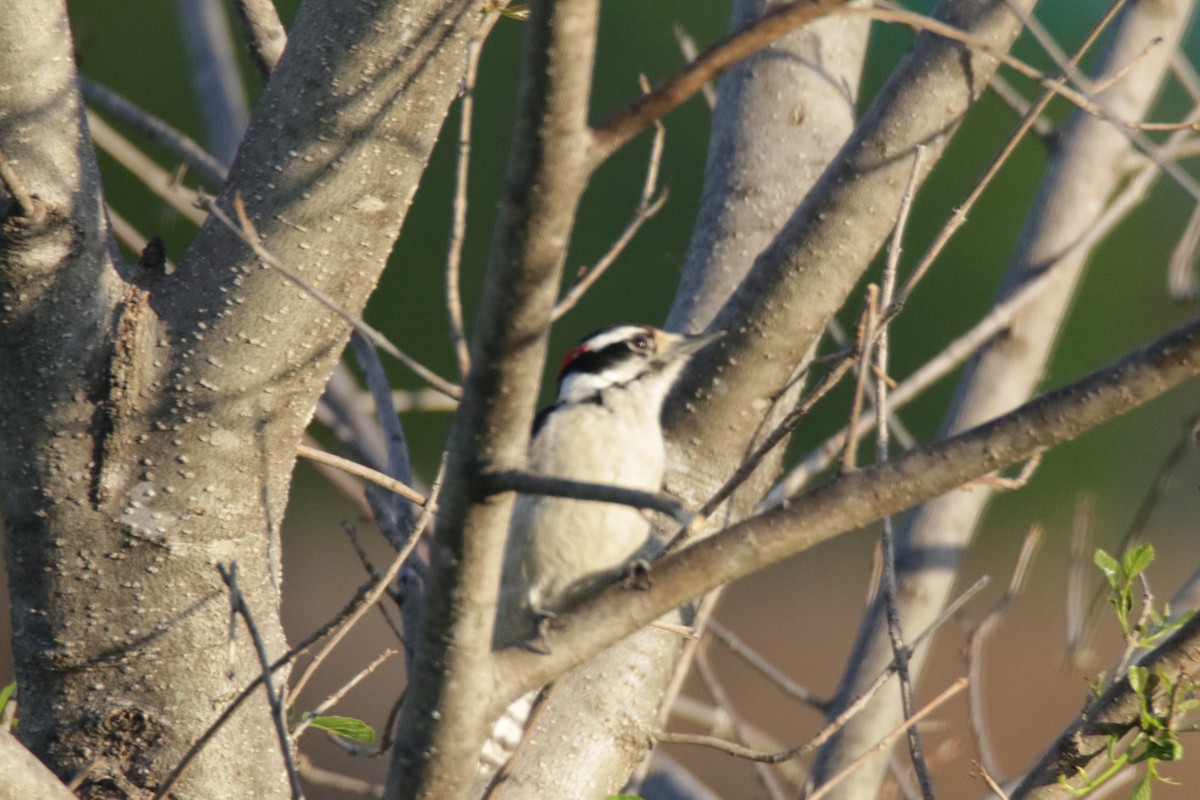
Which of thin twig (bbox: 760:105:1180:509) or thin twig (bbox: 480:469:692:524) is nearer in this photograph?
thin twig (bbox: 480:469:692:524)

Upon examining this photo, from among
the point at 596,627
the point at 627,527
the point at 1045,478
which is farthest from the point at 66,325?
the point at 1045,478

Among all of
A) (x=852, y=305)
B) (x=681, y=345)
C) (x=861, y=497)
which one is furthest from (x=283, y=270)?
(x=852, y=305)

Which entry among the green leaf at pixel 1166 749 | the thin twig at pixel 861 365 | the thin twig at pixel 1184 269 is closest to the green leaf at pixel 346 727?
the thin twig at pixel 861 365

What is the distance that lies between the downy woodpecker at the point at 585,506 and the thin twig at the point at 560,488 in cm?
102

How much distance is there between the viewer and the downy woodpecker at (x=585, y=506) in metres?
2.19

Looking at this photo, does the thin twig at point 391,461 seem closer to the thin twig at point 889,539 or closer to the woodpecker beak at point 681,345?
the woodpecker beak at point 681,345

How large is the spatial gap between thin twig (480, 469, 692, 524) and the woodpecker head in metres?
1.13

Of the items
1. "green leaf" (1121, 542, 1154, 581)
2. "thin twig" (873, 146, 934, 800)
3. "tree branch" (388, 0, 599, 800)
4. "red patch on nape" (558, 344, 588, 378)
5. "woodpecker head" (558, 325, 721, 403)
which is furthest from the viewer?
"red patch on nape" (558, 344, 588, 378)

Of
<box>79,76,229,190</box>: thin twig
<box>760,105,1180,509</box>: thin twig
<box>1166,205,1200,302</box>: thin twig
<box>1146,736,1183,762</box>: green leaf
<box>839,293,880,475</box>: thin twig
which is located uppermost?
<box>1166,205,1200,302</box>: thin twig

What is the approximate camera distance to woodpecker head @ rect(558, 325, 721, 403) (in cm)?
236

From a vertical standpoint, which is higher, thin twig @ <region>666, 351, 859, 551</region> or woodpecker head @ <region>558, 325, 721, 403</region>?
woodpecker head @ <region>558, 325, 721, 403</region>

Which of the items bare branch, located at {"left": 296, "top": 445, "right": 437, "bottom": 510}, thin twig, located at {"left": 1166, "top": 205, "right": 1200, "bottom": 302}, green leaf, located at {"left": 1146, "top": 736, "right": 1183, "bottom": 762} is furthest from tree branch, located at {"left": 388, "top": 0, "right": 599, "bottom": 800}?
thin twig, located at {"left": 1166, "top": 205, "right": 1200, "bottom": 302}

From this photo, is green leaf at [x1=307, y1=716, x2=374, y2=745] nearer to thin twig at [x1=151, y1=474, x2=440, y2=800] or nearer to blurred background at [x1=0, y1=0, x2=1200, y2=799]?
thin twig at [x1=151, y1=474, x2=440, y2=800]

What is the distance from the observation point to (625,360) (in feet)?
8.39
